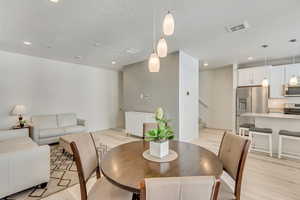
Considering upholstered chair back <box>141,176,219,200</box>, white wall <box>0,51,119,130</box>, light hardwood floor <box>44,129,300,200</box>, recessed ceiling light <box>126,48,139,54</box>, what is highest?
recessed ceiling light <box>126,48,139,54</box>

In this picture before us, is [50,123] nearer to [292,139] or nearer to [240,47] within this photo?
[240,47]

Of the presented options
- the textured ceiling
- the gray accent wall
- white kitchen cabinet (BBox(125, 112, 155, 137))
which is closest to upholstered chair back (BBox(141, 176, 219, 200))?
the textured ceiling

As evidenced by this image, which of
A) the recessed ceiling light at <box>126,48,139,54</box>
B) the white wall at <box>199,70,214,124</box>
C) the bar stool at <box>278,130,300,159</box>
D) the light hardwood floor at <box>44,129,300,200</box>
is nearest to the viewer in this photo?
the light hardwood floor at <box>44,129,300,200</box>

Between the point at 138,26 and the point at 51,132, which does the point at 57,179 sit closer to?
the point at 51,132

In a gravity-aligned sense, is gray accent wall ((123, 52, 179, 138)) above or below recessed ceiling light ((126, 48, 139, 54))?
below

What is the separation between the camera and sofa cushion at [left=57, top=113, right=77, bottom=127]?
14.8ft

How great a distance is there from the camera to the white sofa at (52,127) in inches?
149

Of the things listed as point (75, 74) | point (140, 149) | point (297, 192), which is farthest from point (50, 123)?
point (297, 192)

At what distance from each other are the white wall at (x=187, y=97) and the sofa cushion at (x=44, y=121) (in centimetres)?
374

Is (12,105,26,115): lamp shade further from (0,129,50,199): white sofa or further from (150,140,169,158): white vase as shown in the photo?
(150,140,169,158): white vase

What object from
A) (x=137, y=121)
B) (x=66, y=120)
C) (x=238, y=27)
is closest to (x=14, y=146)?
(x=66, y=120)

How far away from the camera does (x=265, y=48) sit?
385 cm

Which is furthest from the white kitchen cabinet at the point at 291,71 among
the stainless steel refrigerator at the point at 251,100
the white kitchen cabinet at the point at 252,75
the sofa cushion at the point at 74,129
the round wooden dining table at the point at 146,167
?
the sofa cushion at the point at 74,129

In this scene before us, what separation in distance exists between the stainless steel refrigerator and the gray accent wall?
2.62 metres
